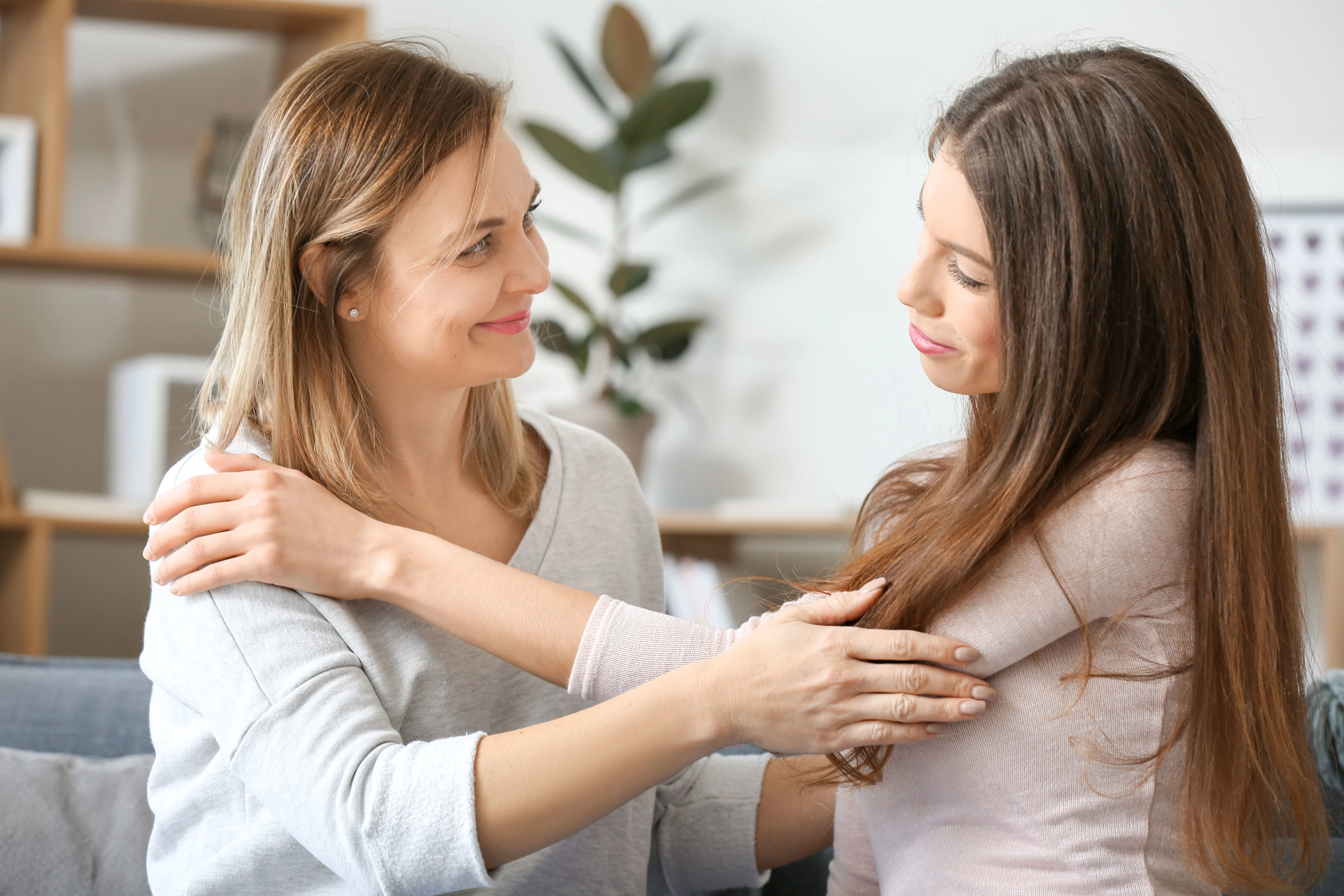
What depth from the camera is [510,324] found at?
116 cm

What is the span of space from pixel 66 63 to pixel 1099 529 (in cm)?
249

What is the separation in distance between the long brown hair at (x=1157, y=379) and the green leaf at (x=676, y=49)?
1935mm

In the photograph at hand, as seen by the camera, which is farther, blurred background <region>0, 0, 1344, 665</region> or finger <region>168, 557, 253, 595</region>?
blurred background <region>0, 0, 1344, 665</region>

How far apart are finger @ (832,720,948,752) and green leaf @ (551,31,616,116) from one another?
214cm

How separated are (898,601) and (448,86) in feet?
2.10

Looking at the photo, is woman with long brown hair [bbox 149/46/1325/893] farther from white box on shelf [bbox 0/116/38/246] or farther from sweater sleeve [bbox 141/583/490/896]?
white box on shelf [bbox 0/116/38/246]

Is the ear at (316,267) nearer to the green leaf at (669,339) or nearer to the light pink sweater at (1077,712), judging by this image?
the light pink sweater at (1077,712)

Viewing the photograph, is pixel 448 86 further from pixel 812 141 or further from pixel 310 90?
pixel 812 141

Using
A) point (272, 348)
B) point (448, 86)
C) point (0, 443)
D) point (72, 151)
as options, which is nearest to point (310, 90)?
point (448, 86)

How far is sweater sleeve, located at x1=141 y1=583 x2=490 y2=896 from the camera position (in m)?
0.90

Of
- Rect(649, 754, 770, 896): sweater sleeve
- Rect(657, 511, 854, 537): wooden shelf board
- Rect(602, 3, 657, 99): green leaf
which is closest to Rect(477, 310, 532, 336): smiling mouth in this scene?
Rect(649, 754, 770, 896): sweater sleeve

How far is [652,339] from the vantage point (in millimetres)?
2855

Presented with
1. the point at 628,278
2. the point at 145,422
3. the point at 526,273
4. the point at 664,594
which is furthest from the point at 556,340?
Result: the point at 526,273

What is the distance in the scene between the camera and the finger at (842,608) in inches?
38.0
